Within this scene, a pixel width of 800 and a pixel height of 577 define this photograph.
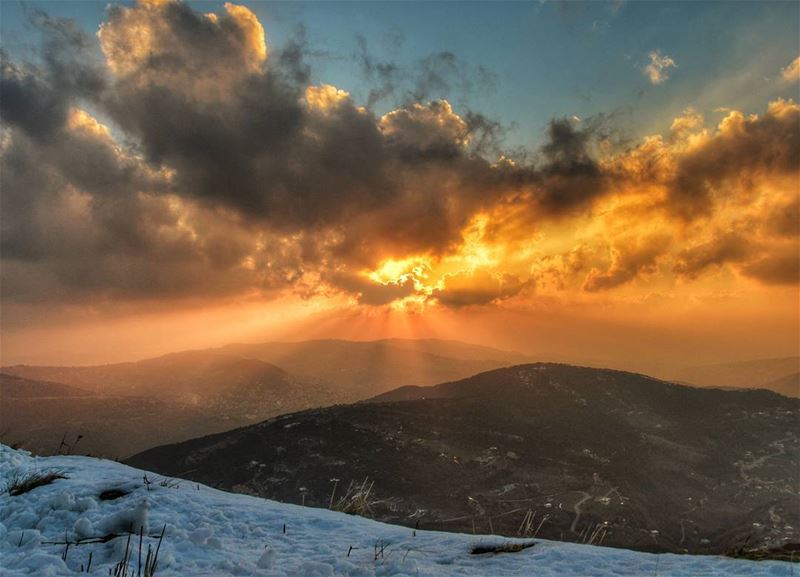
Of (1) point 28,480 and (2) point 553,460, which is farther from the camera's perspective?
(2) point 553,460

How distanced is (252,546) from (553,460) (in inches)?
1131

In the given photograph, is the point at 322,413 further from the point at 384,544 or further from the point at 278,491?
the point at 384,544

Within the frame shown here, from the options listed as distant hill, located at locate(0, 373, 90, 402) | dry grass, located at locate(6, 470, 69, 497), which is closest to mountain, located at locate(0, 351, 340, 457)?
distant hill, located at locate(0, 373, 90, 402)

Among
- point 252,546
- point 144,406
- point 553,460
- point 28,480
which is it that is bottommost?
point 144,406

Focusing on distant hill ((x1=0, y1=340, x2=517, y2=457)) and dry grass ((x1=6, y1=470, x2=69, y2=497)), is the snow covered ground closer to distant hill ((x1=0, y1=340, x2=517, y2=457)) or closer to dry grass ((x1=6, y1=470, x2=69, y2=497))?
dry grass ((x1=6, y1=470, x2=69, y2=497))

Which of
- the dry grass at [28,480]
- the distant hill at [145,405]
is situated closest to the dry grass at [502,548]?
the dry grass at [28,480]

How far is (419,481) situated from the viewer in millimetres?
25672

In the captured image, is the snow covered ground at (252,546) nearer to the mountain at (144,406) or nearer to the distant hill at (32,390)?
the mountain at (144,406)

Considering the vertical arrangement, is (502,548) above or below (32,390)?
above

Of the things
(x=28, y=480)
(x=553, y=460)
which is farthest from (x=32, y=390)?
(x=28, y=480)

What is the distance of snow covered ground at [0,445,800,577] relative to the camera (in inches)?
166

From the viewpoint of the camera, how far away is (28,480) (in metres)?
6.33

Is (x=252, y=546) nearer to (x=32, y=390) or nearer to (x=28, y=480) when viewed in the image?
(x=28, y=480)

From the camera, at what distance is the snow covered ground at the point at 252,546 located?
166 inches
